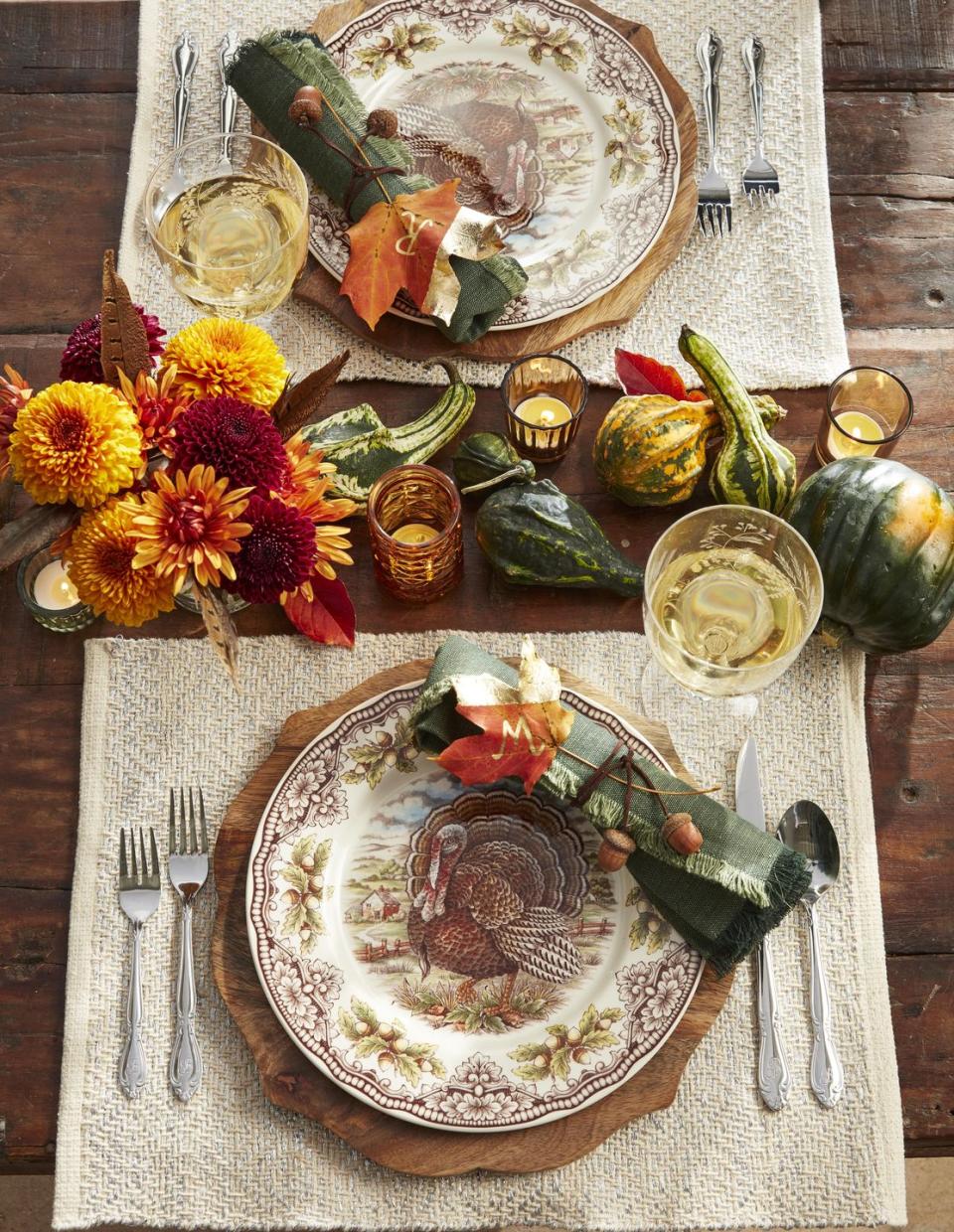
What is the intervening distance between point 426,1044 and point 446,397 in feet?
2.28

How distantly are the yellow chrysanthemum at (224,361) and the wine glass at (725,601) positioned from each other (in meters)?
0.41

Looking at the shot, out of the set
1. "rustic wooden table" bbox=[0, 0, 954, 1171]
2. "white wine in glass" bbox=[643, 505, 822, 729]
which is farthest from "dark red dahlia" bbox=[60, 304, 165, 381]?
"white wine in glass" bbox=[643, 505, 822, 729]

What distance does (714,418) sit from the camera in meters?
1.21

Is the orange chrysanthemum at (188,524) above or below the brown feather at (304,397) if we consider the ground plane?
below

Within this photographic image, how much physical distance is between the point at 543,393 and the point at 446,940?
620 mm

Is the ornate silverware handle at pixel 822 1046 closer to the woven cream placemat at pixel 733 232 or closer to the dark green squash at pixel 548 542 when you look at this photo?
the dark green squash at pixel 548 542

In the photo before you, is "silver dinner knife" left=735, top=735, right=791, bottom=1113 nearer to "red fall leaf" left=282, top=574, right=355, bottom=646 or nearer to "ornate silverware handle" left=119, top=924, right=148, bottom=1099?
"red fall leaf" left=282, top=574, right=355, bottom=646

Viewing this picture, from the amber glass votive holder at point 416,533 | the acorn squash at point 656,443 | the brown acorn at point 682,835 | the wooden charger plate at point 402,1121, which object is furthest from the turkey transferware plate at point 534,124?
the wooden charger plate at point 402,1121

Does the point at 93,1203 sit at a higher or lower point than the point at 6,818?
lower

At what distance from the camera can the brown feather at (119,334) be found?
97 cm

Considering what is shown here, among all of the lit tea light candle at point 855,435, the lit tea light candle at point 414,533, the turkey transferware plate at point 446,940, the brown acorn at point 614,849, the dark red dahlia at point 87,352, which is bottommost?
the turkey transferware plate at point 446,940

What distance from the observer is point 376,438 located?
3.95 ft

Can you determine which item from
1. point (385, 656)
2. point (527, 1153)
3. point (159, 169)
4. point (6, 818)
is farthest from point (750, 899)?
point (159, 169)

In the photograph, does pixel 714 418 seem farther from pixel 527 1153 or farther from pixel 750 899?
pixel 527 1153
